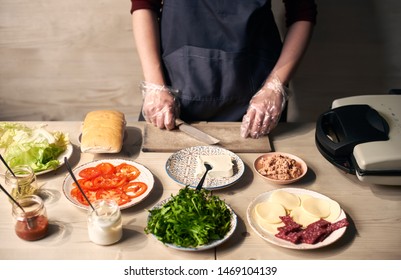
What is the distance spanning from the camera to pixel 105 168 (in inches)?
58.9

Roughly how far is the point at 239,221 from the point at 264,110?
22.0 inches

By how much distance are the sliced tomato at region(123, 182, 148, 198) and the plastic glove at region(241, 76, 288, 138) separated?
A: 1.55 feet

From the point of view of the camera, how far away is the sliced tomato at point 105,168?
1484 millimetres

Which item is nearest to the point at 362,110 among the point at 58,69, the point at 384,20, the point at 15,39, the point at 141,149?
the point at 141,149

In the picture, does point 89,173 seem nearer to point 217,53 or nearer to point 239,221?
point 239,221

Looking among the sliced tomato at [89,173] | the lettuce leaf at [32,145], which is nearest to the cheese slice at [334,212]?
the sliced tomato at [89,173]

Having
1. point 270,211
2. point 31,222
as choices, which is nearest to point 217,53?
point 270,211

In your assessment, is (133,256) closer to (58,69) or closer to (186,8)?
(186,8)

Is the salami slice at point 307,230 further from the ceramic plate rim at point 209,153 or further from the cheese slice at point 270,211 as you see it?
the ceramic plate rim at point 209,153

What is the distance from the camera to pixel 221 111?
6.26ft

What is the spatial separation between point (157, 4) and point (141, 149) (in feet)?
2.24

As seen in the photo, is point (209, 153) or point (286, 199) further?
point (209, 153)

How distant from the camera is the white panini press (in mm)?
1390

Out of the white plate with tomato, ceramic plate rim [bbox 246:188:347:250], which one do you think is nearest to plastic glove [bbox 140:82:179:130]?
the white plate with tomato
